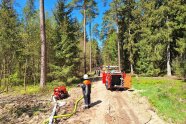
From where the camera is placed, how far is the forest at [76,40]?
76.4 feet

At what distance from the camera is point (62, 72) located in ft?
74.9

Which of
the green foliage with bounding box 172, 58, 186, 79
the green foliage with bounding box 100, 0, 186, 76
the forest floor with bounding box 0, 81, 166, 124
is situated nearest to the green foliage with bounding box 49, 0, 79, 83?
the forest floor with bounding box 0, 81, 166, 124

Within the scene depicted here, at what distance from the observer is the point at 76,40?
2498cm

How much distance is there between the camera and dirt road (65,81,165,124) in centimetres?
995

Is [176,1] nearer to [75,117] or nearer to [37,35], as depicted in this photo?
[37,35]

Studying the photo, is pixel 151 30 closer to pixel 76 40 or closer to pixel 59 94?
pixel 76 40

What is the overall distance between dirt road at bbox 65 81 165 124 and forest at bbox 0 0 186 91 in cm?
744

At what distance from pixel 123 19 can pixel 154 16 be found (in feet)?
28.4

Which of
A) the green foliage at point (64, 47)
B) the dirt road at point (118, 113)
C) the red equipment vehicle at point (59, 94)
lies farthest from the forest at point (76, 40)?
the dirt road at point (118, 113)

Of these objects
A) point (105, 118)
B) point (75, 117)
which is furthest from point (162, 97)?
point (75, 117)

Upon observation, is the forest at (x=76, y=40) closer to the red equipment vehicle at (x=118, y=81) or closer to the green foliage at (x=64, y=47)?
the green foliage at (x=64, y=47)

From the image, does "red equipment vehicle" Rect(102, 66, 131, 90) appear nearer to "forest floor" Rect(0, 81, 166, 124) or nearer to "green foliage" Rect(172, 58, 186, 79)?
"forest floor" Rect(0, 81, 166, 124)

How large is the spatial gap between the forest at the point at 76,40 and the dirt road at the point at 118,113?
7.44 metres

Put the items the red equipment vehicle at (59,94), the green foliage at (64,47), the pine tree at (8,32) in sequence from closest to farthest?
1. the red equipment vehicle at (59,94)
2. the pine tree at (8,32)
3. the green foliage at (64,47)
